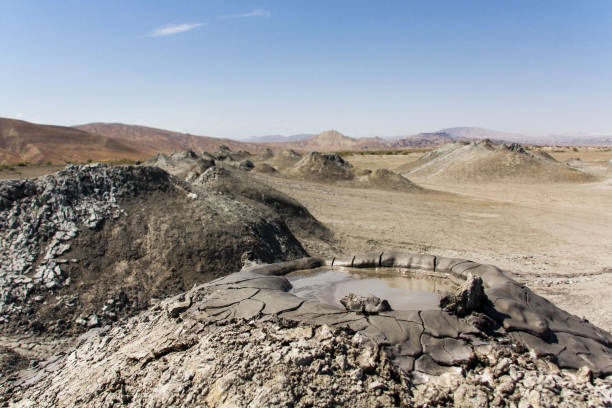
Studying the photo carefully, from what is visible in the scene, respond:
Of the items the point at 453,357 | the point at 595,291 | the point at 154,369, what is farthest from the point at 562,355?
the point at 595,291

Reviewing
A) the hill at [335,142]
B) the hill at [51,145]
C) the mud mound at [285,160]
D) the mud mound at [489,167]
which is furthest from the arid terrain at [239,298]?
the hill at [335,142]

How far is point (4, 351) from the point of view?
15.8 feet

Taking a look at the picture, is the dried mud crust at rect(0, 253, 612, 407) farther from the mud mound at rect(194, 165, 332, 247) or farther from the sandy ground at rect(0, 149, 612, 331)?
the mud mound at rect(194, 165, 332, 247)

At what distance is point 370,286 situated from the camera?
179 inches

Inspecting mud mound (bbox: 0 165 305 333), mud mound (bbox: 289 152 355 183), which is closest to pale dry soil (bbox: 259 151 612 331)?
mud mound (bbox: 289 152 355 183)

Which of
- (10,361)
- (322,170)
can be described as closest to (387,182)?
(322,170)

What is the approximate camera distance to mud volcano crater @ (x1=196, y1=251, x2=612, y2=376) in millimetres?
2951

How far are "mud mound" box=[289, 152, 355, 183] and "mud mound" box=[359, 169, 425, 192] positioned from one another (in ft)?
4.27

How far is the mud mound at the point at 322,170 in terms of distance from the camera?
25.0 m

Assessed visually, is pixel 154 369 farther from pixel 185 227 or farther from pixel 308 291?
pixel 185 227

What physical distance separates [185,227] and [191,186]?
1.95m

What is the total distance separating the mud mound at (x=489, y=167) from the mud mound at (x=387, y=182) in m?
7.97

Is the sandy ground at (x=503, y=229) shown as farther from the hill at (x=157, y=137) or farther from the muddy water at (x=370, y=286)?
the hill at (x=157, y=137)

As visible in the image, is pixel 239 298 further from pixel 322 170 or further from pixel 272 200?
pixel 322 170
